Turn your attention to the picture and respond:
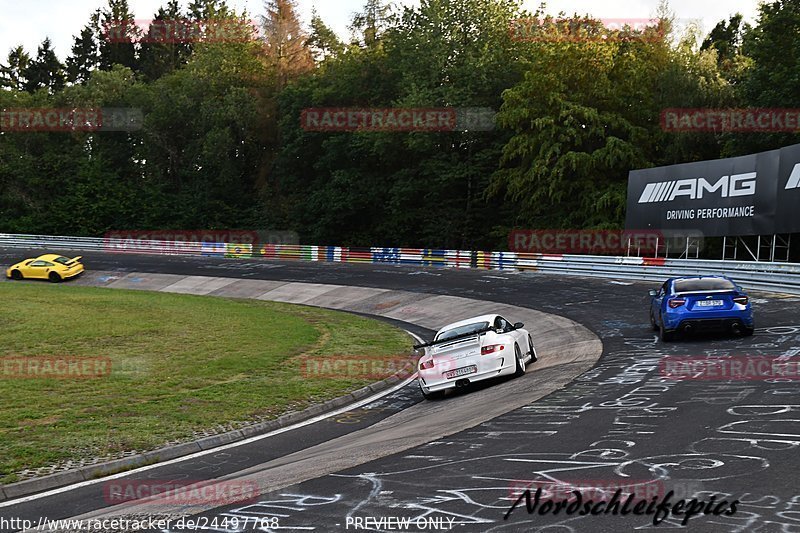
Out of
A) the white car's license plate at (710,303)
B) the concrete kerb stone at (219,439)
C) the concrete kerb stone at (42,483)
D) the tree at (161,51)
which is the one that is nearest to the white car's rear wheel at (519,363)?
the white car's license plate at (710,303)

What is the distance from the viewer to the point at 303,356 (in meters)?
20.9

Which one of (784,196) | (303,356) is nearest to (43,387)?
(303,356)

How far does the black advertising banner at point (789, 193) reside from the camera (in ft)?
90.0

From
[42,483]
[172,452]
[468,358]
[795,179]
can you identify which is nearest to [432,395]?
[468,358]

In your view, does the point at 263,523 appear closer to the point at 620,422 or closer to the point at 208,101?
the point at 620,422

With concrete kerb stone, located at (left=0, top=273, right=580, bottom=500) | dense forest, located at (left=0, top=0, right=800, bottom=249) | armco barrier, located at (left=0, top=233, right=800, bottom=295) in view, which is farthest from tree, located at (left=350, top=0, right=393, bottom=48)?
concrete kerb stone, located at (left=0, top=273, right=580, bottom=500)

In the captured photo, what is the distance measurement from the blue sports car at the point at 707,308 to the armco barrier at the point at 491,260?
919 cm

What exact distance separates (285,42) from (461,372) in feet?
217

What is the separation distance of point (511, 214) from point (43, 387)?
A: 154 feet

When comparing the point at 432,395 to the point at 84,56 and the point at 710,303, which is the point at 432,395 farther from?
the point at 84,56

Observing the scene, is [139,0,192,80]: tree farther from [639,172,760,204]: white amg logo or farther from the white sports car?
the white sports car

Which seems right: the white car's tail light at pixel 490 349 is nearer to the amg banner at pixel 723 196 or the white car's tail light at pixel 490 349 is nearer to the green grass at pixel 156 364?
the green grass at pixel 156 364

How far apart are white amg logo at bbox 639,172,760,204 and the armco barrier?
9.19ft

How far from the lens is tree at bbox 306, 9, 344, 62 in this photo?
79688 mm
